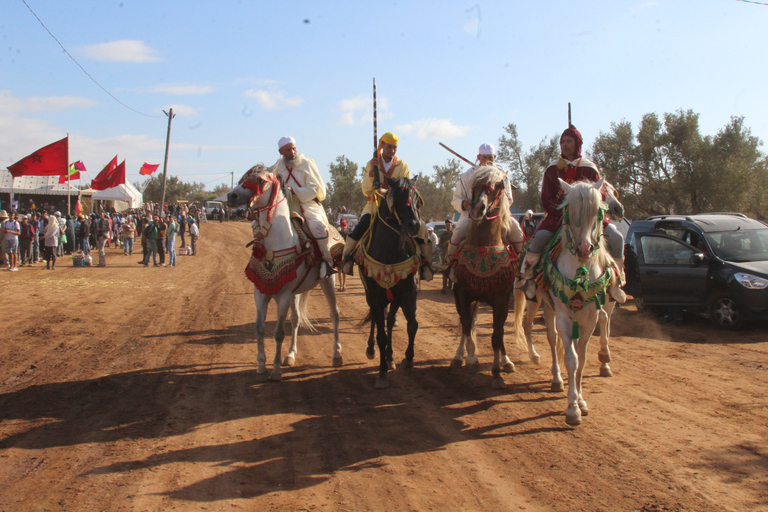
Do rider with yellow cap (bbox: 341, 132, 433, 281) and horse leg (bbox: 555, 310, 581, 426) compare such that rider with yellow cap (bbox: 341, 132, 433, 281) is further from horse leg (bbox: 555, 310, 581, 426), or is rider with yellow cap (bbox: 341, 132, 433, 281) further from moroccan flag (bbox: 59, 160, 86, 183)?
moroccan flag (bbox: 59, 160, 86, 183)

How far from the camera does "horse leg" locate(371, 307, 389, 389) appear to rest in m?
6.78

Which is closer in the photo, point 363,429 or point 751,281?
point 363,429

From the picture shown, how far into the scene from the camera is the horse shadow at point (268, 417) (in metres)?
4.54

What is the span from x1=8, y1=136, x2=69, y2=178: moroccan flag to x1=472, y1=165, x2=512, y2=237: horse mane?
787 inches

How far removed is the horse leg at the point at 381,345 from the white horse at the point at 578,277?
2.20 m

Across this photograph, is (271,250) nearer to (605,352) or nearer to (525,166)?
(605,352)

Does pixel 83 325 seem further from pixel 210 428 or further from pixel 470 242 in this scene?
pixel 470 242

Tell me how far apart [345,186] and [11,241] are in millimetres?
46122

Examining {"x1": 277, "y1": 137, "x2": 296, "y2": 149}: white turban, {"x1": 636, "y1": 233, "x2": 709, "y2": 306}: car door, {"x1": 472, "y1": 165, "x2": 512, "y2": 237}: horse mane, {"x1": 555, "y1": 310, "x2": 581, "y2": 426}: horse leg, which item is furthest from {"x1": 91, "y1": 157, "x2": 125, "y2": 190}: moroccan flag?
{"x1": 555, "y1": 310, "x2": 581, "y2": 426}: horse leg

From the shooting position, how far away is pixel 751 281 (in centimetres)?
991

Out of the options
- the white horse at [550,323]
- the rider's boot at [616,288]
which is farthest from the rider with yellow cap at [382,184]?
the rider's boot at [616,288]

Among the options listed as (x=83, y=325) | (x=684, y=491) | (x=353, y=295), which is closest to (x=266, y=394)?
(x=684, y=491)

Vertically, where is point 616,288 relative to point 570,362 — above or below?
above

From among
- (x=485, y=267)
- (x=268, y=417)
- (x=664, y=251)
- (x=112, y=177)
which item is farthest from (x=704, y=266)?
(x=112, y=177)
